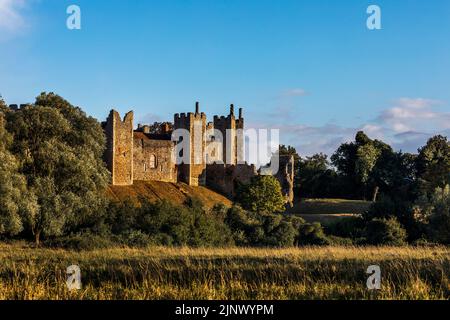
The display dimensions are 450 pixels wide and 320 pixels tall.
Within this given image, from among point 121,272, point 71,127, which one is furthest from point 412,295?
point 71,127

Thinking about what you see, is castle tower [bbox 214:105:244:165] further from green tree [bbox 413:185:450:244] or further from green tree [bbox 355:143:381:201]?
green tree [bbox 413:185:450:244]

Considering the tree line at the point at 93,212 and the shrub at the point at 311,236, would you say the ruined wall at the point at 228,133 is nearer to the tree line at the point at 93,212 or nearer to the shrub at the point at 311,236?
the tree line at the point at 93,212

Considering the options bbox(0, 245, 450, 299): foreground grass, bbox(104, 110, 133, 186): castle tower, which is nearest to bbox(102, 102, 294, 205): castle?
bbox(104, 110, 133, 186): castle tower

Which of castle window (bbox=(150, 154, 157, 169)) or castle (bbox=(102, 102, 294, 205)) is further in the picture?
castle window (bbox=(150, 154, 157, 169))

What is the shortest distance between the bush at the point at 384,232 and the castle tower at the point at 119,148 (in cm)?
3029

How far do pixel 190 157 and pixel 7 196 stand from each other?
47794 millimetres

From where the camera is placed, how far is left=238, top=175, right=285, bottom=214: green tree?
238ft

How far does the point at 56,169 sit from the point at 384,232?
20.1 m

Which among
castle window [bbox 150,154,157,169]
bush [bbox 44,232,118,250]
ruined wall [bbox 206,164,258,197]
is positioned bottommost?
bush [bbox 44,232,118,250]

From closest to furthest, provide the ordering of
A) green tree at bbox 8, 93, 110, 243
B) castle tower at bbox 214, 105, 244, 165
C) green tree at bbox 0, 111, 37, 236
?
green tree at bbox 0, 111, 37, 236, green tree at bbox 8, 93, 110, 243, castle tower at bbox 214, 105, 244, 165

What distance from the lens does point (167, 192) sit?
6912cm

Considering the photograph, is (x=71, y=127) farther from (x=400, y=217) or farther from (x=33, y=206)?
(x=400, y=217)

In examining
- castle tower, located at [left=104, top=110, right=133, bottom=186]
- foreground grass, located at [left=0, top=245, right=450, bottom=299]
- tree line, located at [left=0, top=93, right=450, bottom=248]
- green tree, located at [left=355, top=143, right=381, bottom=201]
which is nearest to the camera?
foreground grass, located at [left=0, top=245, right=450, bottom=299]

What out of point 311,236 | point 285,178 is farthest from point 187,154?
point 311,236
